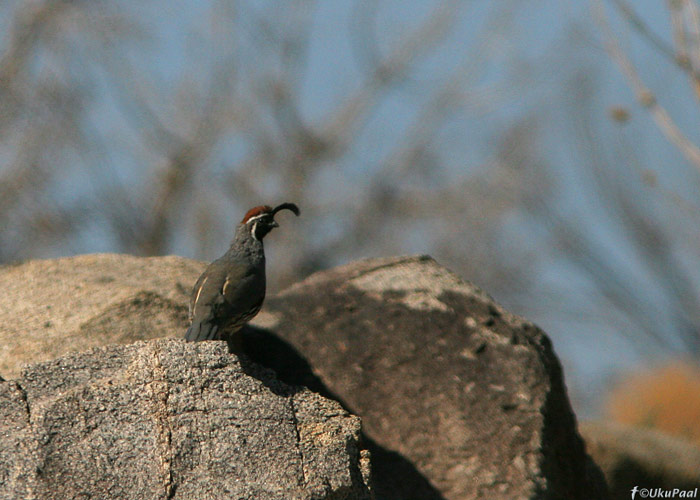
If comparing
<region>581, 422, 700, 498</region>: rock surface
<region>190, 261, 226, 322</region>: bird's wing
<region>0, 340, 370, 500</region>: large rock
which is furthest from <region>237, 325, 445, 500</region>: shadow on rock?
<region>581, 422, 700, 498</region>: rock surface

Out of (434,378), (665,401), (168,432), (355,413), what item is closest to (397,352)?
(434,378)

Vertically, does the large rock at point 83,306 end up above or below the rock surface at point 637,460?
above

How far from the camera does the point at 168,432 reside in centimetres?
324

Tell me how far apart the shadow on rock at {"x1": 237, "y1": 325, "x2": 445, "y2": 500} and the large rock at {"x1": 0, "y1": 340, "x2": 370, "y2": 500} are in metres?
0.85

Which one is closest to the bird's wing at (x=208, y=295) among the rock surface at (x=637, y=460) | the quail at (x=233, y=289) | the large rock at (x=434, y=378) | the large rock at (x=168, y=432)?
the quail at (x=233, y=289)

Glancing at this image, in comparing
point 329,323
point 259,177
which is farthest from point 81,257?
point 259,177

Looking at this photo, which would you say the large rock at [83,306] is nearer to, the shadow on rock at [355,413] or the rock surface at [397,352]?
the rock surface at [397,352]

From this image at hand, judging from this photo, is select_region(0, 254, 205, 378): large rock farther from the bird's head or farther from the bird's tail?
the bird's tail

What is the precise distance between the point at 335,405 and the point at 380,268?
1.91 meters

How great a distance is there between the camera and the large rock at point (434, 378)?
444 cm

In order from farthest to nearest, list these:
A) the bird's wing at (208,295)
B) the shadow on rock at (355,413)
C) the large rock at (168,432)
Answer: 1. the shadow on rock at (355,413)
2. the bird's wing at (208,295)
3. the large rock at (168,432)

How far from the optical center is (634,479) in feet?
20.2

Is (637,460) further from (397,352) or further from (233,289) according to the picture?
(233,289)

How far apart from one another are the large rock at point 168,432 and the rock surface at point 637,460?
3.04 meters
